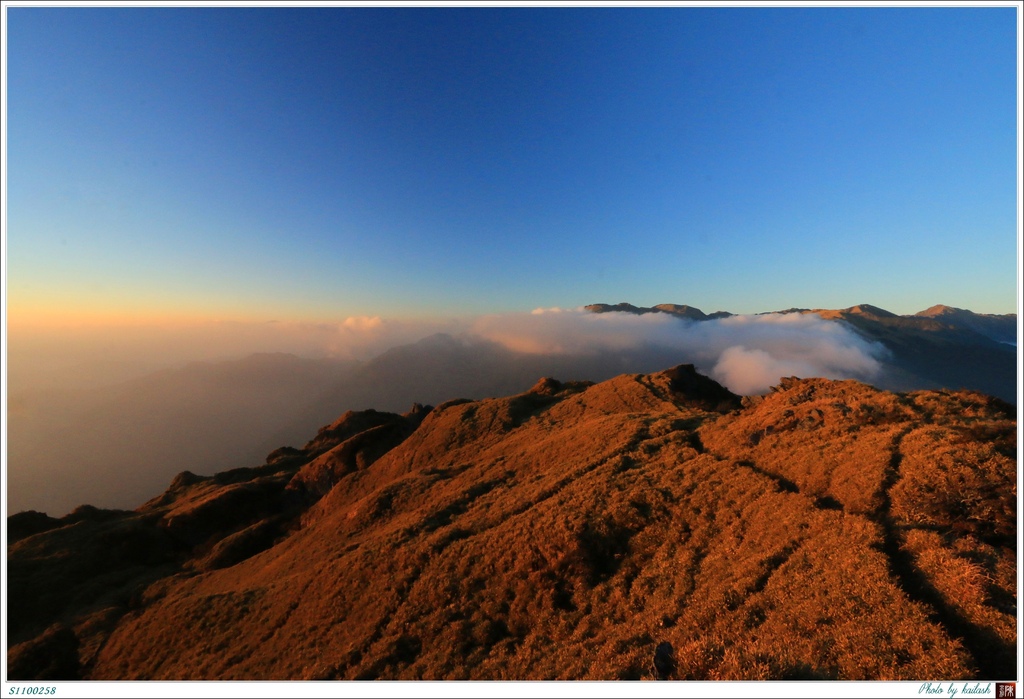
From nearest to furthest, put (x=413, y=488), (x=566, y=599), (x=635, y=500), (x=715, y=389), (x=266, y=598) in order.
→ 1. (x=566, y=599)
2. (x=635, y=500)
3. (x=266, y=598)
4. (x=413, y=488)
5. (x=715, y=389)

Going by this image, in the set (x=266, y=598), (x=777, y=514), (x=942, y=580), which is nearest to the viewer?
(x=942, y=580)

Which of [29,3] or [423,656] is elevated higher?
[29,3]

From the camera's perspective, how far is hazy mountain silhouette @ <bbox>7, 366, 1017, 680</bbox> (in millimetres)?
10891

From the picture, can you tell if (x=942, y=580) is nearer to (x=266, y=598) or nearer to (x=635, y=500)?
(x=635, y=500)

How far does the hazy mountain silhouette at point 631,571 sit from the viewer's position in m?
10.9

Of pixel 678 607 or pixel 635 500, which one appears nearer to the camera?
pixel 678 607

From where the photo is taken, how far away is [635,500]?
21.6 m

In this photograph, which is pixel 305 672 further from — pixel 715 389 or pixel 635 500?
pixel 715 389

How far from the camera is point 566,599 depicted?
17.7 m

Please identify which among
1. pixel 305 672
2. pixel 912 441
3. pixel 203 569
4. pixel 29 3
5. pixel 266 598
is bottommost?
pixel 203 569

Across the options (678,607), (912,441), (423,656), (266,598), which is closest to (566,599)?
(678,607)

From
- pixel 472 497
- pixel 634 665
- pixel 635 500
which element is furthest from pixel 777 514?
pixel 472 497

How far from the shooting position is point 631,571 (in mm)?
17516

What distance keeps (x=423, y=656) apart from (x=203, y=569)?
37110 millimetres
